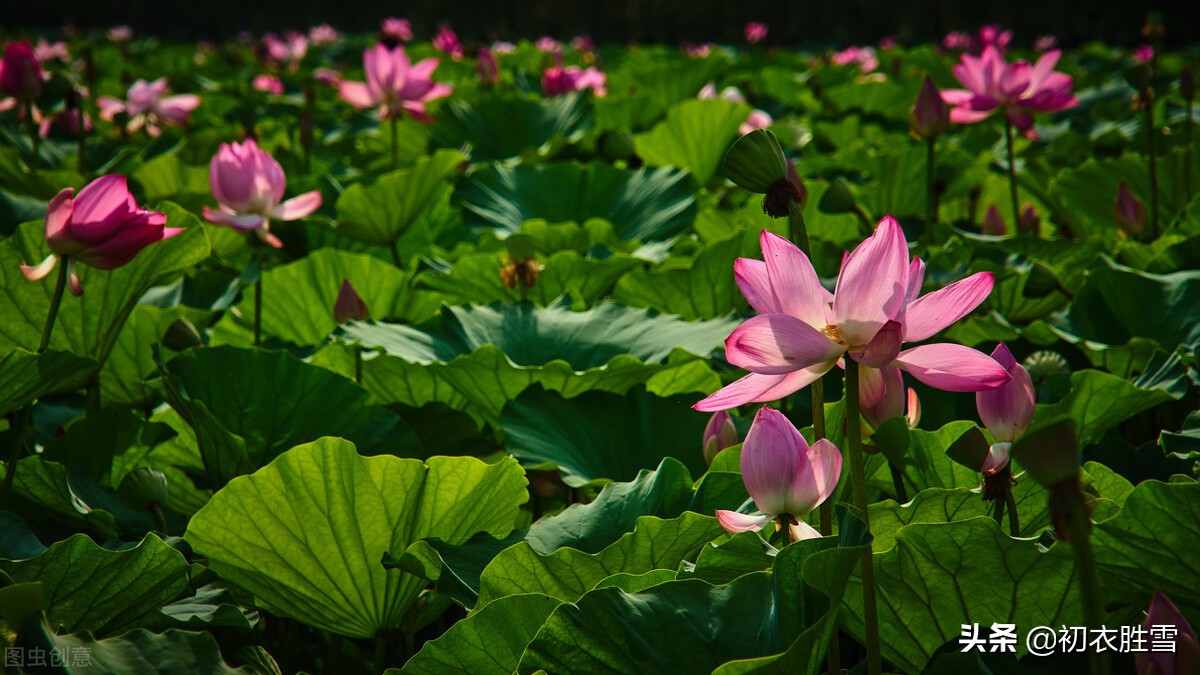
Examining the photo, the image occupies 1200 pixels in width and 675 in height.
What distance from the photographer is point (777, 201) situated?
0.77 m

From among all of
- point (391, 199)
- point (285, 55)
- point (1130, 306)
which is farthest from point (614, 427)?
point (285, 55)

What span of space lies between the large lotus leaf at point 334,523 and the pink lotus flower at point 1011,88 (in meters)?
1.15

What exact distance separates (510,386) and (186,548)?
1.33 ft

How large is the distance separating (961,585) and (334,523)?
1.69 feet

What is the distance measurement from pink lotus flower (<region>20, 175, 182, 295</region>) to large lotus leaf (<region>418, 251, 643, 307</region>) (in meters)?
0.51

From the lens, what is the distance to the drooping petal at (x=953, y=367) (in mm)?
653

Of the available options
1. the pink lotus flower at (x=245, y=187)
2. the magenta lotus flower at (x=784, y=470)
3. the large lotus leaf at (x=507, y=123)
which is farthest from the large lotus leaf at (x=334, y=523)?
the large lotus leaf at (x=507, y=123)

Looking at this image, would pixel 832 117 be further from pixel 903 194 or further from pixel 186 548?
pixel 186 548

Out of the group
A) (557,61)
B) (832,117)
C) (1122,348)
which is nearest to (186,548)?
(1122,348)

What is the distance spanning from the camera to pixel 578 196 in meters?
2.09

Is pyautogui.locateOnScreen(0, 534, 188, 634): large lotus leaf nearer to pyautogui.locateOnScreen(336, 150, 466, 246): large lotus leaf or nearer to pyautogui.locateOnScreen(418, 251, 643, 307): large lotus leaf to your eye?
pyautogui.locateOnScreen(418, 251, 643, 307): large lotus leaf

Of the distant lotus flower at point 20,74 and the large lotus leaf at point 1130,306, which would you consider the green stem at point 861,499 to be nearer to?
the large lotus leaf at point 1130,306

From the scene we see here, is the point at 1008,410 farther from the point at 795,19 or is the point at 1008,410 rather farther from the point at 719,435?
the point at 795,19

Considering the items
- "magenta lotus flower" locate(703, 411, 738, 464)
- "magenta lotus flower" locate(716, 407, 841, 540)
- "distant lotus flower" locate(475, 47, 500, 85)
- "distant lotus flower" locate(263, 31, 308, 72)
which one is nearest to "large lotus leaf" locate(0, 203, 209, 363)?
"magenta lotus flower" locate(703, 411, 738, 464)
